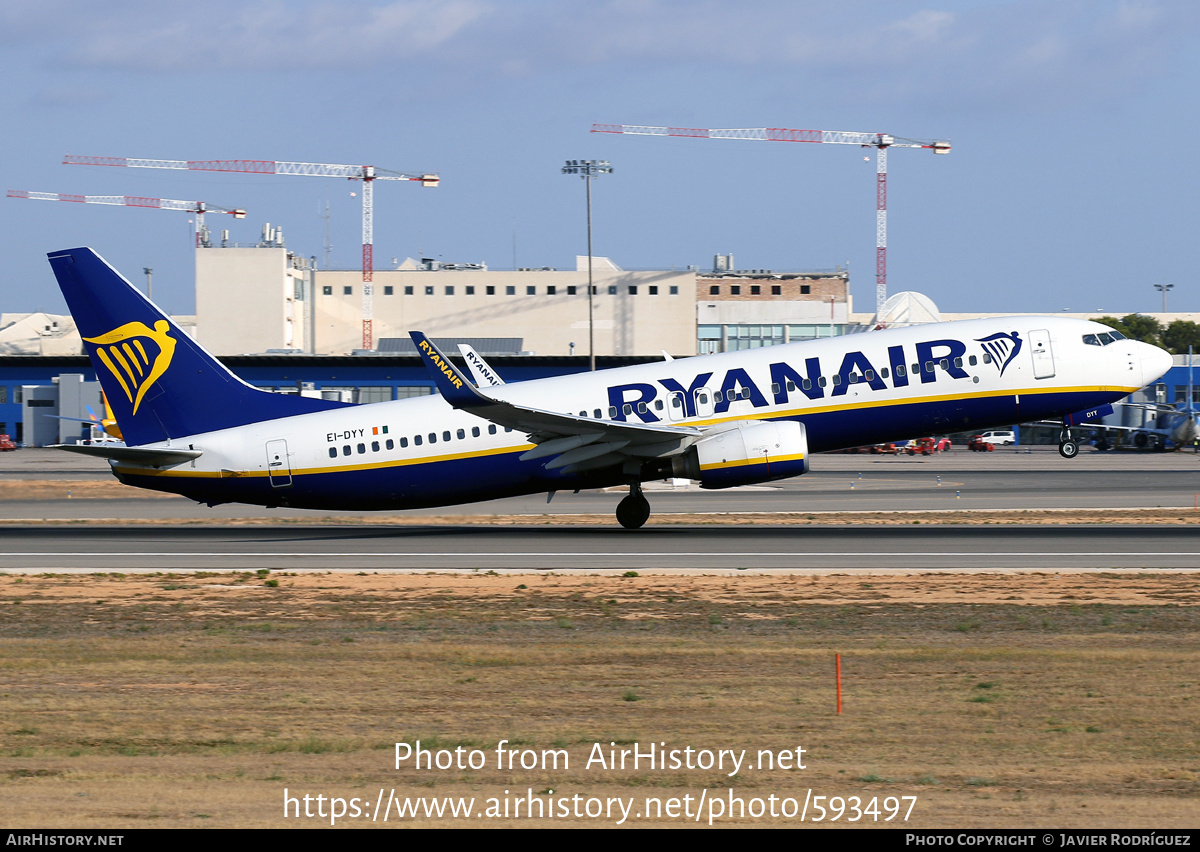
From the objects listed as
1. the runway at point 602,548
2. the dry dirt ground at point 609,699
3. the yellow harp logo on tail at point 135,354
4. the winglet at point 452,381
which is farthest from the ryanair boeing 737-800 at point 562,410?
the dry dirt ground at point 609,699

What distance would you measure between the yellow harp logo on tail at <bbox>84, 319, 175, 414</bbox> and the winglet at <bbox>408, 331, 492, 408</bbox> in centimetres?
818

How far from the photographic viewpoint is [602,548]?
103 feet

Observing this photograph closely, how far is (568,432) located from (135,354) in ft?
39.9

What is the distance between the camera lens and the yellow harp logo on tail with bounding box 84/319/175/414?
33.4 m

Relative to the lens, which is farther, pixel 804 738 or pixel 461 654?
pixel 461 654

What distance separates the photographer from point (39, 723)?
14.0m

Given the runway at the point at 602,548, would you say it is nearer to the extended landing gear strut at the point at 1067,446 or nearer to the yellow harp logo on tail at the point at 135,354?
the yellow harp logo on tail at the point at 135,354

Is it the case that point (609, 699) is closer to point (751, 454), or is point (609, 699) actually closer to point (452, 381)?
point (452, 381)

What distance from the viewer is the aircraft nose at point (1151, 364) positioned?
1358 inches

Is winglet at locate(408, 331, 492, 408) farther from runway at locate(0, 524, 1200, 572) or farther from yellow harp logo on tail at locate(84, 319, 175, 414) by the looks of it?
yellow harp logo on tail at locate(84, 319, 175, 414)

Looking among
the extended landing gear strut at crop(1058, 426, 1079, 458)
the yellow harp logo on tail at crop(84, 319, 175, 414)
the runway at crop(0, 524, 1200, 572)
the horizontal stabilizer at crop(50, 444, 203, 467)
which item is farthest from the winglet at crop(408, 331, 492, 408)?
the extended landing gear strut at crop(1058, 426, 1079, 458)

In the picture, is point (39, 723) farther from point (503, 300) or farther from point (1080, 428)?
point (503, 300)
